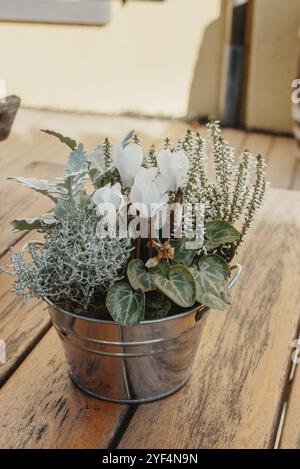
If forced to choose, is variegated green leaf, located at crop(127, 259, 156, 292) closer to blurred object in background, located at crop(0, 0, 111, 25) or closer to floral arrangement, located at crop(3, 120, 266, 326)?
floral arrangement, located at crop(3, 120, 266, 326)

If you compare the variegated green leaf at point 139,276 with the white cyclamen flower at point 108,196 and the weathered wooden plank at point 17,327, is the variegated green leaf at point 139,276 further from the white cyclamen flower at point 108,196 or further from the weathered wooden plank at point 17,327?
the weathered wooden plank at point 17,327

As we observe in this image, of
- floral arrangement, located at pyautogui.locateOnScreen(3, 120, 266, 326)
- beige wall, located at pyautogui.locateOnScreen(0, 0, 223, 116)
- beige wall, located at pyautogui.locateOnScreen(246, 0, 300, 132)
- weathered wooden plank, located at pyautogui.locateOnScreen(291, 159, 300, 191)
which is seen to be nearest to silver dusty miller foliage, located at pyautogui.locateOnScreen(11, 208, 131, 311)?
floral arrangement, located at pyautogui.locateOnScreen(3, 120, 266, 326)

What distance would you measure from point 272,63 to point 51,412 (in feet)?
9.52

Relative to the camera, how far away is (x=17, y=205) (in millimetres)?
1491

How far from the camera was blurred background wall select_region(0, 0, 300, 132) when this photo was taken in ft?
11.0

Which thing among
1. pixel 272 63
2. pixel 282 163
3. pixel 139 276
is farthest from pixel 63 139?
pixel 272 63

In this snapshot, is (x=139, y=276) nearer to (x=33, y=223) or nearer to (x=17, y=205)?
(x=33, y=223)

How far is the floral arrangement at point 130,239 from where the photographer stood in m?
0.75

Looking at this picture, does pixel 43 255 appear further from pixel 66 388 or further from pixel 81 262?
pixel 66 388

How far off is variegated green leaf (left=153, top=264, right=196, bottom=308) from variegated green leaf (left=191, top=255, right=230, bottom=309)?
0.08 ft

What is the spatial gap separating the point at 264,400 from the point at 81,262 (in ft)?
1.15

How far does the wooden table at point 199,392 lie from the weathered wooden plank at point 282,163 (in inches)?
71.5

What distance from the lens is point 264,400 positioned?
878 millimetres

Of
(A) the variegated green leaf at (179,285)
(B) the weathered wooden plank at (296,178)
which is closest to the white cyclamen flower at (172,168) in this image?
(A) the variegated green leaf at (179,285)
